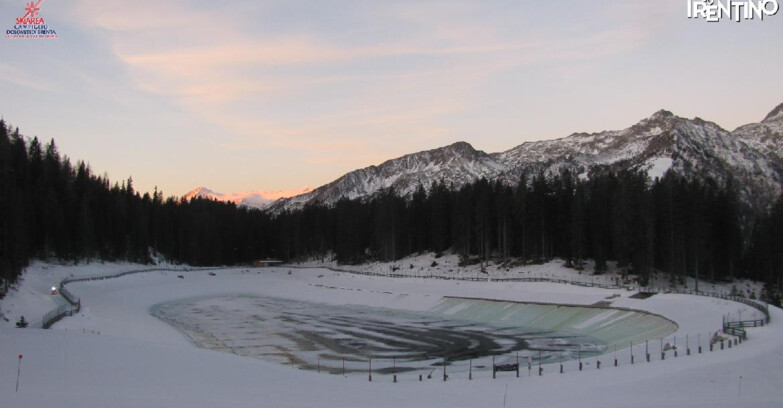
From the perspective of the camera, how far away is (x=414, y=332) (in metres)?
57.3

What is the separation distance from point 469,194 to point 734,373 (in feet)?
302

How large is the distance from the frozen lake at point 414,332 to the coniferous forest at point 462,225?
69.3 feet

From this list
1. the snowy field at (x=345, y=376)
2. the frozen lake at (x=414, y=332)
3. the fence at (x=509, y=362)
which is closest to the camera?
the snowy field at (x=345, y=376)

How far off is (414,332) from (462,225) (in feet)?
206

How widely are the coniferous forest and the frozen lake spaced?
21.1 meters

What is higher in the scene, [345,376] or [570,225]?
[570,225]

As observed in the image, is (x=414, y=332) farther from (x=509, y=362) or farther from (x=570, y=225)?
(x=570, y=225)

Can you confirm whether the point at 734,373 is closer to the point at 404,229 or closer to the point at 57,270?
the point at 57,270

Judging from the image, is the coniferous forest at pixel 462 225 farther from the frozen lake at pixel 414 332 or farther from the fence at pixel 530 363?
the fence at pixel 530 363

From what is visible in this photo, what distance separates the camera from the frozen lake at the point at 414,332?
43500mm

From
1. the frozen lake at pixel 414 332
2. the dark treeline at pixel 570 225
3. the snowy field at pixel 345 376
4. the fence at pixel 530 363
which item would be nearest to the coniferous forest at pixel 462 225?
the dark treeline at pixel 570 225

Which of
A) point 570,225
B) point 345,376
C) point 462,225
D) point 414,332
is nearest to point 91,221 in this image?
point 462,225

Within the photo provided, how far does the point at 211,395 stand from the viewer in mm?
25422

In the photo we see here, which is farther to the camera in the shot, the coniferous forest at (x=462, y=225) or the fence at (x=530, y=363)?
the coniferous forest at (x=462, y=225)
